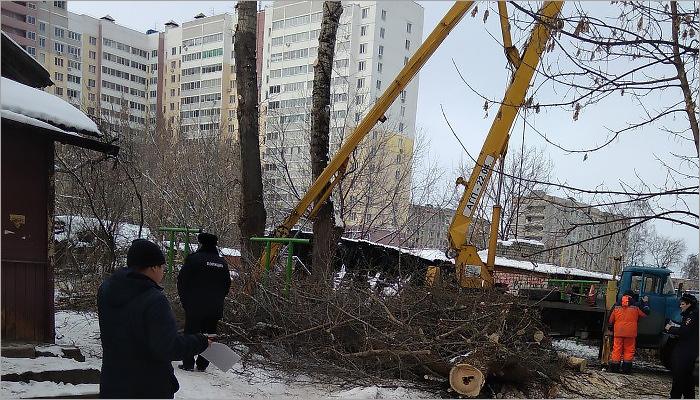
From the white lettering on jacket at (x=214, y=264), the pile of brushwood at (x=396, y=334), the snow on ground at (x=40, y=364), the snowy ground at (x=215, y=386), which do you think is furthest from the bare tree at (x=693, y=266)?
the snow on ground at (x=40, y=364)

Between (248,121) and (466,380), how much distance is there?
6.11 m

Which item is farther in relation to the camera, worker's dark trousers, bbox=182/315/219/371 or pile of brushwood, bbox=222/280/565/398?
pile of brushwood, bbox=222/280/565/398

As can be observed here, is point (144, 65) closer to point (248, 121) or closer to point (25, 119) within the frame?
point (248, 121)

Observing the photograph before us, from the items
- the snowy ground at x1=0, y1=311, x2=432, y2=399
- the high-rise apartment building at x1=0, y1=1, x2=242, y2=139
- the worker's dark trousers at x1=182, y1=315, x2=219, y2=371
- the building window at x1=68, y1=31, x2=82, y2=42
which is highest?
the building window at x1=68, y1=31, x2=82, y2=42

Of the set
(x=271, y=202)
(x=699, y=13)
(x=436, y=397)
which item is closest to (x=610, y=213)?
(x=699, y=13)

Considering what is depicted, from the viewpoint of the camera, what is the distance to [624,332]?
920 centimetres

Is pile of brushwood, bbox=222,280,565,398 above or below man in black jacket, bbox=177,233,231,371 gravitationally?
below

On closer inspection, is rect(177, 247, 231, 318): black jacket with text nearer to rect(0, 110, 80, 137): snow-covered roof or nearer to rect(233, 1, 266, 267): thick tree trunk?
rect(0, 110, 80, 137): snow-covered roof

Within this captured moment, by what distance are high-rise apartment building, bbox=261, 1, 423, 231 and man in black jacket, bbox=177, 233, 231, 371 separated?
13.6 m

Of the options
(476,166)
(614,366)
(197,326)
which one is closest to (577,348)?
(614,366)

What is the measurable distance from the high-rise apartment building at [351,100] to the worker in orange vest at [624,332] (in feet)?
36.4

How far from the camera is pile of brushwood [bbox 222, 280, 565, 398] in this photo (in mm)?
6336

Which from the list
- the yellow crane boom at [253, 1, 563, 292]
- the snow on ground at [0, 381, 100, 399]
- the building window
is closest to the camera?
the snow on ground at [0, 381, 100, 399]

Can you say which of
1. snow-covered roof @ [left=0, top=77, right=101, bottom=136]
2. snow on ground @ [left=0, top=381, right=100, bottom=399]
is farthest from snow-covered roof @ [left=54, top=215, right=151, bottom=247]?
snow on ground @ [left=0, top=381, right=100, bottom=399]
